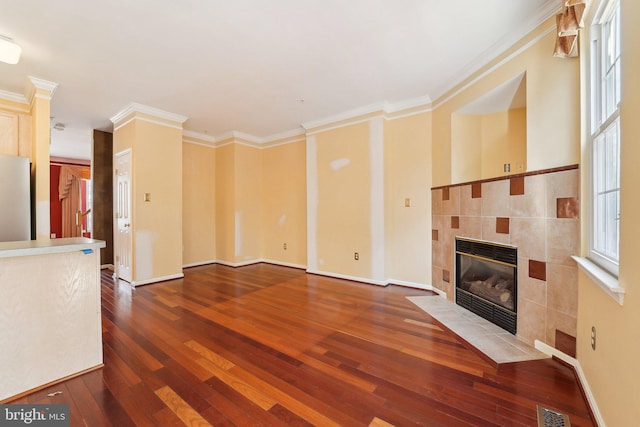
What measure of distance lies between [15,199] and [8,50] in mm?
1690

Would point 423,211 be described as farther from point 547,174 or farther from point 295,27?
point 295,27

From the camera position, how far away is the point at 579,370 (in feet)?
6.13

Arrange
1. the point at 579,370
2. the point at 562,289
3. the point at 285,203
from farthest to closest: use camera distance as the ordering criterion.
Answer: the point at 285,203, the point at 562,289, the point at 579,370

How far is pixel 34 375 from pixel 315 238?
12.0 ft

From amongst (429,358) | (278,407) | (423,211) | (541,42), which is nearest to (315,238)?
(423,211)

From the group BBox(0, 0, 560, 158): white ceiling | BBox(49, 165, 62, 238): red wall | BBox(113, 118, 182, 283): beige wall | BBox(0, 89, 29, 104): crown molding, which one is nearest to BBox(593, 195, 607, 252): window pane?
BBox(0, 0, 560, 158): white ceiling

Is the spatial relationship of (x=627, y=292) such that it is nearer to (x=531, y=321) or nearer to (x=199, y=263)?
(x=531, y=321)

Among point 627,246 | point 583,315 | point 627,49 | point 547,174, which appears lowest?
point 583,315

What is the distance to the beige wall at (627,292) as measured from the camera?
1.11 metres

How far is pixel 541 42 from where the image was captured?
7.59 feet

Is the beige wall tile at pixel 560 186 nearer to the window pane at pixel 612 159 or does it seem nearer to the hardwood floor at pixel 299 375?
the window pane at pixel 612 159

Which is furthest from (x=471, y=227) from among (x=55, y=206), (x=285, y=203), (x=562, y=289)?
(x=55, y=206)

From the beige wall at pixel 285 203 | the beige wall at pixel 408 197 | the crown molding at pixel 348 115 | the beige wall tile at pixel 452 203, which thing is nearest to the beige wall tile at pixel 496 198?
the beige wall tile at pixel 452 203

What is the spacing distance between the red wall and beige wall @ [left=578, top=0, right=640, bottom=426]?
1098cm
